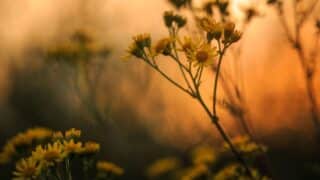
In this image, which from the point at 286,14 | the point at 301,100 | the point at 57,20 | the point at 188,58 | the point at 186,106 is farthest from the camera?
the point at 57,20

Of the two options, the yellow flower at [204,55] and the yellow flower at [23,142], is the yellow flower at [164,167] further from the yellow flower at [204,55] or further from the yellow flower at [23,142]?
the yellow flower at [204,55]

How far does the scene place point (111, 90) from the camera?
26.6 ft

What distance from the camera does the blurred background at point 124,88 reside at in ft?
20.1

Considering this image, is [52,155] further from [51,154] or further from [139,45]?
[139,45]

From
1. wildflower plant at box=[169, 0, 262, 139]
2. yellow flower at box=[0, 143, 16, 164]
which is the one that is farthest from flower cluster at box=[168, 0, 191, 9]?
yellow flower at box=[0, 143, 16, 164]

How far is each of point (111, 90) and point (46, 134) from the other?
3810mm

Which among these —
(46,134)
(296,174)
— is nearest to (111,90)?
(296,174)

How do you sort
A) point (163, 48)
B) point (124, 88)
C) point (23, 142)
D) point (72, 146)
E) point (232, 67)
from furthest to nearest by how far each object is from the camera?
point (124, 88) → point (232, 67) → point (23, 142) → point (163, 48) → point (72, 146)

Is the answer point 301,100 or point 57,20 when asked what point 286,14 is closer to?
point 301,100

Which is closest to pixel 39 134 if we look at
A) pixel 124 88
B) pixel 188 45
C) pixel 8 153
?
pixel 8 153

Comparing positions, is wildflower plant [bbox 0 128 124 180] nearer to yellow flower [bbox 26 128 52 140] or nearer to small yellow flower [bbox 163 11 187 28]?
yellow flower [bbox 26 128 52 140]

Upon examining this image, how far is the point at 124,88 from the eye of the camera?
318 inches

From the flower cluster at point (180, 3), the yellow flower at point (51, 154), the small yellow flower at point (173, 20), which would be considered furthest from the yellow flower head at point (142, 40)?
the flower cluster at point (180, 3)

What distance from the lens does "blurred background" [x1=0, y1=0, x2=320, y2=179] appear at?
6.13m
